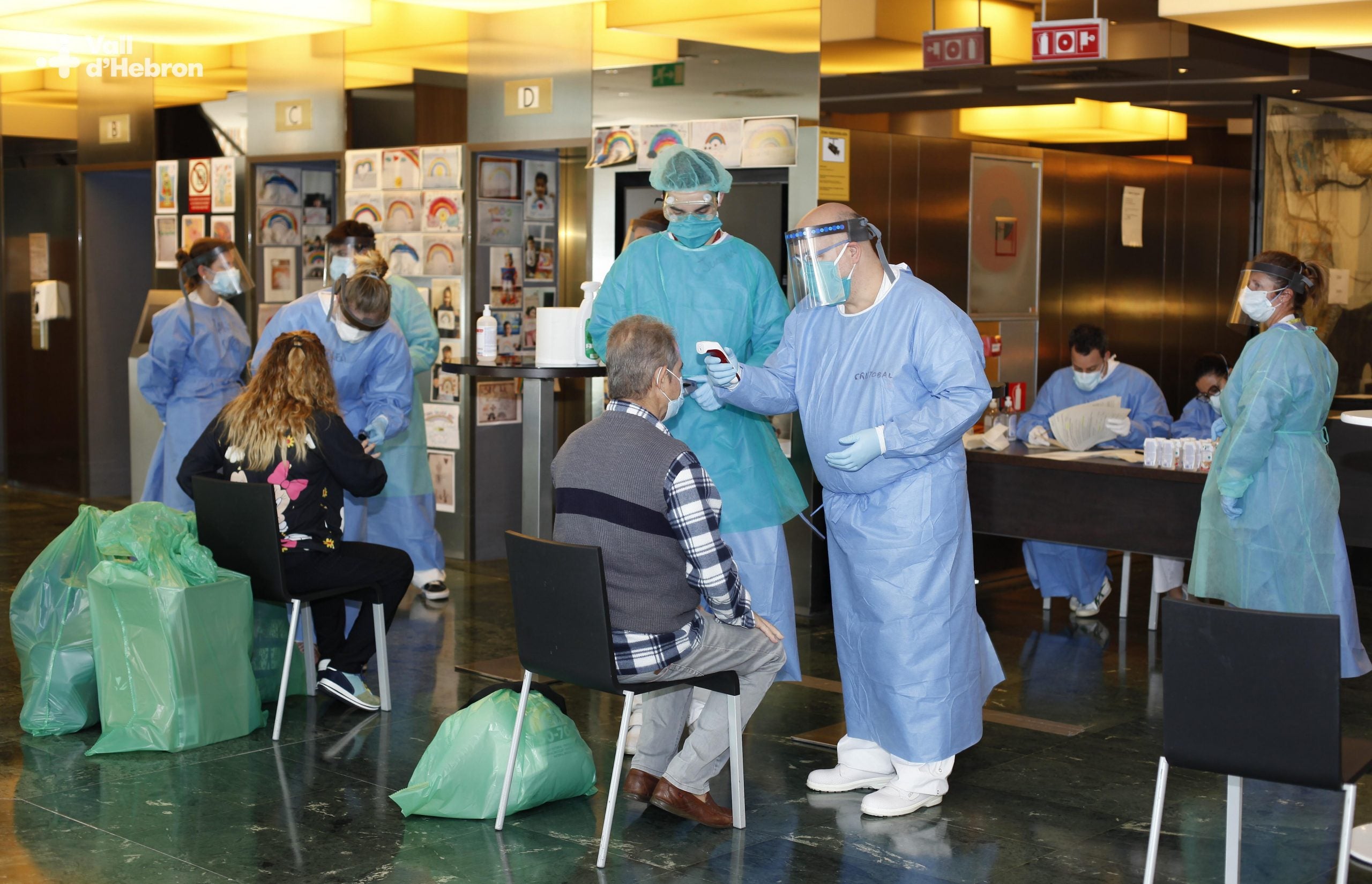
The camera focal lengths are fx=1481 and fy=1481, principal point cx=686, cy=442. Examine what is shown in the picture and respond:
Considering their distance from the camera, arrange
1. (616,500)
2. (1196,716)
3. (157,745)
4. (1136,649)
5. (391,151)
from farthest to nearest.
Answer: (391,151)
(1136,649)
(157,745)
(616,500)
(1196,716)

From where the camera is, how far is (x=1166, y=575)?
6059mm

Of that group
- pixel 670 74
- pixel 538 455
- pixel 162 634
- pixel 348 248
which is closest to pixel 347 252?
pixel 348 248

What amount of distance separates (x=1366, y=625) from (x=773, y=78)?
326 cm

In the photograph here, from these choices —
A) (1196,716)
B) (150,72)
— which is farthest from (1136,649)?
(150,72)

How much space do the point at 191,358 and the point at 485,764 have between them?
10.1ft

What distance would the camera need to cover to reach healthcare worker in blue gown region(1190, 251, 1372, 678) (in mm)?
4262

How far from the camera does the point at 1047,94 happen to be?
6234 millimetres

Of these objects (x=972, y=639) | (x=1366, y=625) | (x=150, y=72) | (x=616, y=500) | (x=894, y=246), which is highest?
(x=150, y=72)

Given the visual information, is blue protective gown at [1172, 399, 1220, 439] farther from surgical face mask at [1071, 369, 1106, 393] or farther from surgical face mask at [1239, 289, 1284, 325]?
surgical face mask at [1239, 289, 1284, 325]

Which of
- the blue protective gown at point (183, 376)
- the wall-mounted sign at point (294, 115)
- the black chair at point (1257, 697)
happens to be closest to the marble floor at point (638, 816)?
the black chair at point (1257, 697)

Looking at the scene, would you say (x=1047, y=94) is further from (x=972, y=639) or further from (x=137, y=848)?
(x=137, y=848)

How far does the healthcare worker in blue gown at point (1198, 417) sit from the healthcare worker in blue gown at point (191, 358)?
3.82 metres

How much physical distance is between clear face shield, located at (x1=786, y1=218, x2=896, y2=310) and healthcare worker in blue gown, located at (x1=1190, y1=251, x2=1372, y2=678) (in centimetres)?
135

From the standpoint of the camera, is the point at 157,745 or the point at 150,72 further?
the point at 150,72
